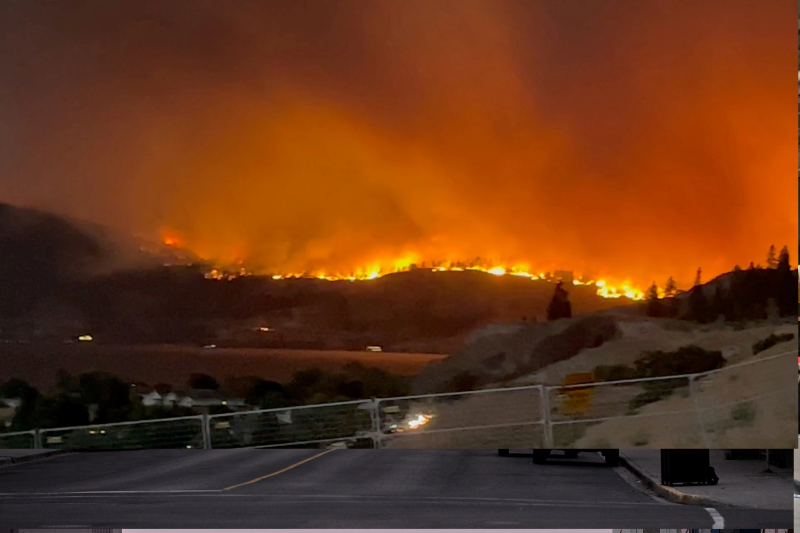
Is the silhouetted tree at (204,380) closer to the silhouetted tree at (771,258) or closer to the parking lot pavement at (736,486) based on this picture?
the parking lot pavement at (736,486)

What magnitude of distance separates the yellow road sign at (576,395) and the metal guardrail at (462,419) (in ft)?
0.12

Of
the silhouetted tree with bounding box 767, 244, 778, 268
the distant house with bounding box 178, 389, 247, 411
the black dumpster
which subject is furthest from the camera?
the black dumpster

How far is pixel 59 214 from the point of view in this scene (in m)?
11.0

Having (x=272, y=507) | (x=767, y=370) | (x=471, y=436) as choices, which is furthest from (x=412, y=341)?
(x=767, y=370)

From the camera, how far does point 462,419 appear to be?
10625 mm

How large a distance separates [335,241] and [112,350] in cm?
294

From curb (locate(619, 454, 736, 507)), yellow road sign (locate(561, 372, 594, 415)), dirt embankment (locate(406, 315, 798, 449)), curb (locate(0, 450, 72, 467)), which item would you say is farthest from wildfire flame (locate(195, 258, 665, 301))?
curb (locate(0, 450, 72, 467))

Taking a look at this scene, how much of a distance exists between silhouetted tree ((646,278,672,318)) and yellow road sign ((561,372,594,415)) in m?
1.03

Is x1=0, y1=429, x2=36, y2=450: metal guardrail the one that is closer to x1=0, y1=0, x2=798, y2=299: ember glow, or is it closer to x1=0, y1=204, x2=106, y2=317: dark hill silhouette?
x1=0, y1=204, x2=106, y2=317: dark hill silhouette

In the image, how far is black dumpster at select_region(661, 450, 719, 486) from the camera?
12.7 metres

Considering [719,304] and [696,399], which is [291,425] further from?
[719,304]

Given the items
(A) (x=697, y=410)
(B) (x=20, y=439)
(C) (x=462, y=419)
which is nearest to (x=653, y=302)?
(A) (x=697, y=410)

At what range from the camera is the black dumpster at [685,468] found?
501 inches

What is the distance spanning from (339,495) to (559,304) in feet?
14.2
